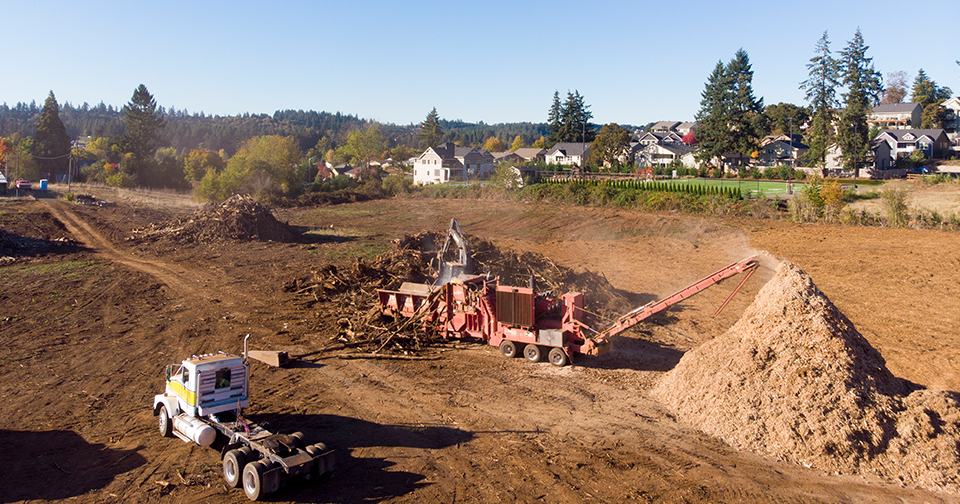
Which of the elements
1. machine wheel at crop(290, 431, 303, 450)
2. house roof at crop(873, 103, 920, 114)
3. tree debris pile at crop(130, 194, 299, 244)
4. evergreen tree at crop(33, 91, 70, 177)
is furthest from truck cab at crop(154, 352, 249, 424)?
house roof at crop(873, 103, 920, 114)

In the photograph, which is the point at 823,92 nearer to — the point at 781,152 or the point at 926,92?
the point at 781,152

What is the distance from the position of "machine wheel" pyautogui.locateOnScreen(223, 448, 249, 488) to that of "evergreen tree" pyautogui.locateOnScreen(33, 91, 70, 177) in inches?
3524

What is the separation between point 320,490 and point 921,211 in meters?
35.7

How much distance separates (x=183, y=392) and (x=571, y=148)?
88.2 m

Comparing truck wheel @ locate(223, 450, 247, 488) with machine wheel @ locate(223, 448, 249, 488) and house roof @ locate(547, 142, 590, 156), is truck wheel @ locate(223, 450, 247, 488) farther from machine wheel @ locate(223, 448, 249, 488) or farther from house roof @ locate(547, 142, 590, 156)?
house roof @ locate(547, 142, 590, 156)

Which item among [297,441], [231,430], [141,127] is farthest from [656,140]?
[231,430]

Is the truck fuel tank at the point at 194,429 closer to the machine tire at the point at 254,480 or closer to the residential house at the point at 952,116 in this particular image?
the machine tire at the point at 254,480

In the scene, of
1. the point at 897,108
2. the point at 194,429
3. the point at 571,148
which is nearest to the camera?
the point at 194,429

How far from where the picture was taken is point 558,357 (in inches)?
569

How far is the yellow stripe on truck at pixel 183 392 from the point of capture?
9.70 m

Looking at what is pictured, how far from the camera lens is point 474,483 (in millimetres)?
9117

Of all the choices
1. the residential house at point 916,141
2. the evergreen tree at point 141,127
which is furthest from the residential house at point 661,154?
the evergreen tree at point 141,127

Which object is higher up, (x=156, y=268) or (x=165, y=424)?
(x=156, y=268)

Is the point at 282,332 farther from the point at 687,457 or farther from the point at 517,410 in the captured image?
the point at 687,457
